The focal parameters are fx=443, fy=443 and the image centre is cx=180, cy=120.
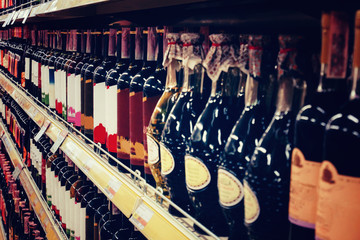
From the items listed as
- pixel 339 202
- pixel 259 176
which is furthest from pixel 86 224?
pixel 339 202

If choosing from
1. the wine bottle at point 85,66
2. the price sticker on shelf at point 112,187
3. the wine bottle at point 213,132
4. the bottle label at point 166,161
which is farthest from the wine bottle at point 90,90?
the wine bottle at point 213,132

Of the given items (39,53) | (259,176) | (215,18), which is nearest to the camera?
(259,176)

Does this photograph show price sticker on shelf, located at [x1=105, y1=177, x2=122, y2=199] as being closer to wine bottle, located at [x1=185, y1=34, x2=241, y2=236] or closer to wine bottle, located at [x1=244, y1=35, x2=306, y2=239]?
wine bottle, located at [x1=185, y1=34, x2=241, y2=236]

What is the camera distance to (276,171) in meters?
0.74

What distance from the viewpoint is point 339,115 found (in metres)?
0.56

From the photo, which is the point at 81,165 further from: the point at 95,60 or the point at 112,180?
the point at 95,60

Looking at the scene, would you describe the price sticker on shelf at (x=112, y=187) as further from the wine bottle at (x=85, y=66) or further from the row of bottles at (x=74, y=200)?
the wine bottle at (x=85, y=66)

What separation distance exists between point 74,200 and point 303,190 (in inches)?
57.0

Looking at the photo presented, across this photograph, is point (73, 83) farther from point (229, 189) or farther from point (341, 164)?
point (341, 164)

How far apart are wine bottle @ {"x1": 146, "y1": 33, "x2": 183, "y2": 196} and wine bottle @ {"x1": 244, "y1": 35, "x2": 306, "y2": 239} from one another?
349 millimetres

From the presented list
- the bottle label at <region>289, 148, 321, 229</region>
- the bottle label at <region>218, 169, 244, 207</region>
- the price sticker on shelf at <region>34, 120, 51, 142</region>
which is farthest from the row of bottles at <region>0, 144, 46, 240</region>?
the bottle label at <region>289, 148, 321, 229</region>

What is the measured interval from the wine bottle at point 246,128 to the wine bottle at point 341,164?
0.22m

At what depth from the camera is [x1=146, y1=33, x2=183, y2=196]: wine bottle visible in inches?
41.7

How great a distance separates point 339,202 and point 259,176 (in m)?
0.20
